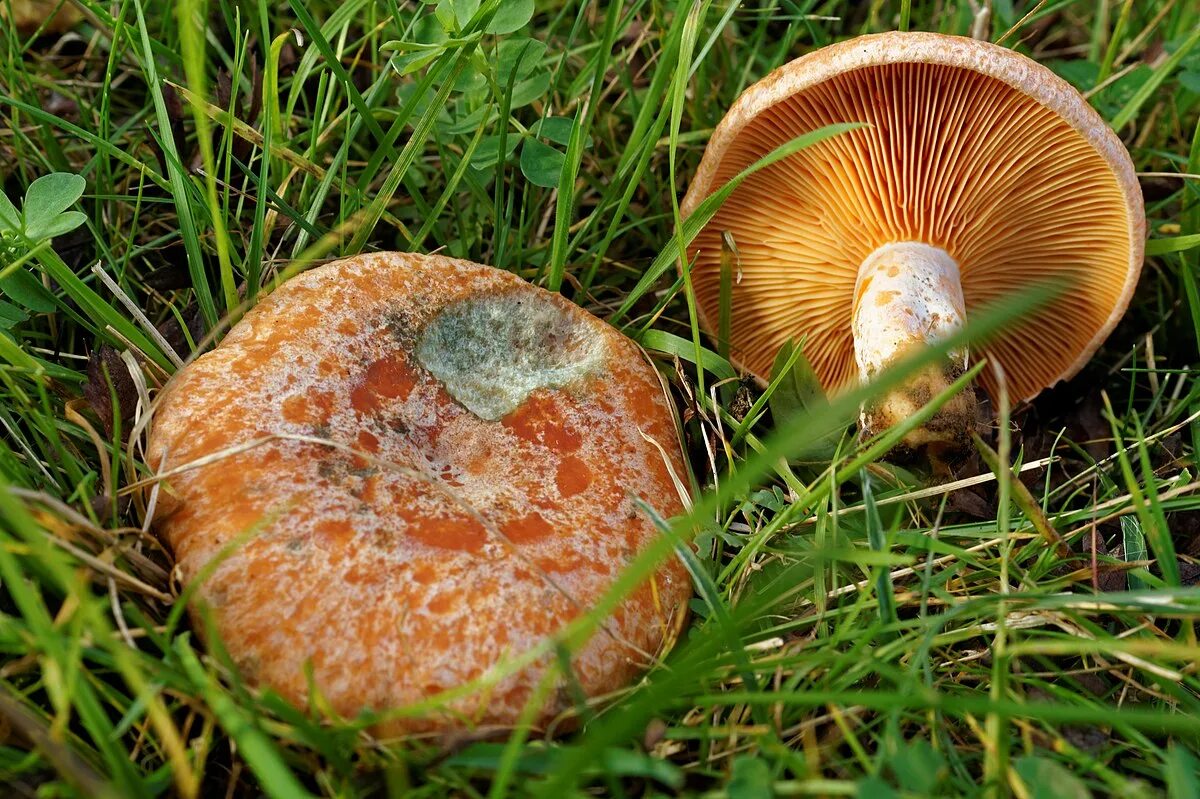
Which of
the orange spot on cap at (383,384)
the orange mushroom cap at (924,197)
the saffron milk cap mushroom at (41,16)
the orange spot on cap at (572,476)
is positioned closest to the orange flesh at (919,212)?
the orange mushroom cap at (924,197)

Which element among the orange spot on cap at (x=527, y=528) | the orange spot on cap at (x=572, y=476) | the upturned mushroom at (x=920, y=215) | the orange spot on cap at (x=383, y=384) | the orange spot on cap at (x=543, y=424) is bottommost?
the orange spot on cap at (x=527, y=528)

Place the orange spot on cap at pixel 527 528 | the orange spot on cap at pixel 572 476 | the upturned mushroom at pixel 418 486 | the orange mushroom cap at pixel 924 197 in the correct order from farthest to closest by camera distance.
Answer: the orange mushroom cap at pixel 924 197 → the orange spot on cap at pixel 572 476 → the orange spot on cap at pixel 527 528 → the upturned mushroom at pixel 418 486

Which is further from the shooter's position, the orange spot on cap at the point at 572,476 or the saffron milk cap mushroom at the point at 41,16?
the saffron milk cap mushroom at the point at 41,16

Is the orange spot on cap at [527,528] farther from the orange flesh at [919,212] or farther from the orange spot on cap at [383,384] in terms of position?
the orange flesh at [919,212]

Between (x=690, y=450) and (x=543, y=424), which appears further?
(x=690, y=450)

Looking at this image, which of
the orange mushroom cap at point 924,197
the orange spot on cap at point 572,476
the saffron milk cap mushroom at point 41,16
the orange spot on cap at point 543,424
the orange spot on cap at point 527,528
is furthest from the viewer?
the saffron milk cap mushroom at point 41,16

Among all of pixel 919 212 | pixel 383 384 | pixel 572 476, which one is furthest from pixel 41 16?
pixel 919 212

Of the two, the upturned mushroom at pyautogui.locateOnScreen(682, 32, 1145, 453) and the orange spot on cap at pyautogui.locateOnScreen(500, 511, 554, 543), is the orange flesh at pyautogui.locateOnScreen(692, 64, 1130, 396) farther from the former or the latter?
the orange spot on cap at pyautogui.locateOnScreen(500, 511, 554, 543)

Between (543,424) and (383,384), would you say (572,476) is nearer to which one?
(543,424)

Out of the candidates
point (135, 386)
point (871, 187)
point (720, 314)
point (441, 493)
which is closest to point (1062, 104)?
point (871, 187)
